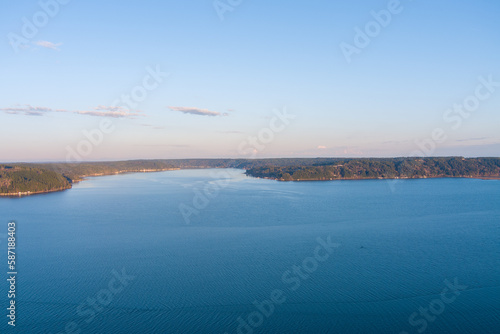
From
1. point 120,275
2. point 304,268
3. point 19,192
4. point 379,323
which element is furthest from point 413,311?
point 19,192

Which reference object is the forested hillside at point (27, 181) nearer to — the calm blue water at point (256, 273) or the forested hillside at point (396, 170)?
the calm blue water at point (256, 273)

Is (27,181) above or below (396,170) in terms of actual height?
above

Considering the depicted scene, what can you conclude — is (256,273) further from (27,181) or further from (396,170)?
Result: (396,170)

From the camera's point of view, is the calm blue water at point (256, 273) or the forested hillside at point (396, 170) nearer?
the calm blue water at point (256, 273)

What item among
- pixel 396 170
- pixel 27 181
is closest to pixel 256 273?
pixel 27 181

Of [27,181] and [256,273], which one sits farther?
[27,181]

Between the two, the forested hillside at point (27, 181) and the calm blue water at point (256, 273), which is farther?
the forested hillside at point (27, 181)

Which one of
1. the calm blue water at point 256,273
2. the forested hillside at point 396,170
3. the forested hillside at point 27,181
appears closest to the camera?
the calm blue water at point 256,273

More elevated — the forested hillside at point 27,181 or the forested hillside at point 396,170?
the forested hillside at point 27,181

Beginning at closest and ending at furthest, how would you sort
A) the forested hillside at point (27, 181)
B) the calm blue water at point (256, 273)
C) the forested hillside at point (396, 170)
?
the calm blue water at point (256, 273) → the forested hillside at point (27, 181) → the forested hillside at point (396, 170)

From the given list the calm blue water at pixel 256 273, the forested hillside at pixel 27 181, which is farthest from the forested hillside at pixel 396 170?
the calm blue water at pixel 256 273

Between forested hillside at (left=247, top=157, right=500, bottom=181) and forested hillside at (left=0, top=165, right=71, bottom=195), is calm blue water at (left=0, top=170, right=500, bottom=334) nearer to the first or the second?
forested hillside at (left=0, top=165, right=71, bottom=195)
